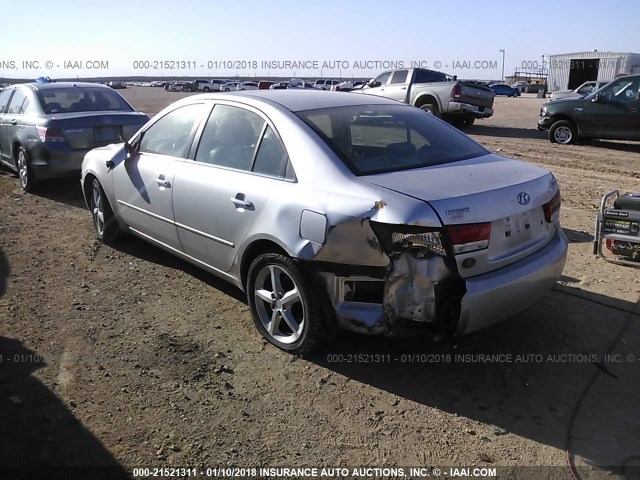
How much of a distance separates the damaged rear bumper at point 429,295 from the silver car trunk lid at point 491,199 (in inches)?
3.3

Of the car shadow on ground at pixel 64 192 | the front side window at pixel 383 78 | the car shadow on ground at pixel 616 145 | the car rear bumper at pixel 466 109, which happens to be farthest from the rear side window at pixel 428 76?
the car shadow on ground at pixel 64 192

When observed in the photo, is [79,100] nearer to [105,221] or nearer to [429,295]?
[105,221]

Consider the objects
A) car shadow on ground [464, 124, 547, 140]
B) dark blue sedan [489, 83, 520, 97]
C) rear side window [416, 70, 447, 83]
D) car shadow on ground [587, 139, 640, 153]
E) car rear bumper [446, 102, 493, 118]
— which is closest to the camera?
car shadow on ground [587, 139, 640, 153]

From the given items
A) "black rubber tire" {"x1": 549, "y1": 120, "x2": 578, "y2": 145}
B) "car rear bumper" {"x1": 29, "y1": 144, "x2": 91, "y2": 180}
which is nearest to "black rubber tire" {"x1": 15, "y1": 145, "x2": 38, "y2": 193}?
"car rear bumper" {"x1": 29, "y1": 144, "x2": 91, "y2": 180}

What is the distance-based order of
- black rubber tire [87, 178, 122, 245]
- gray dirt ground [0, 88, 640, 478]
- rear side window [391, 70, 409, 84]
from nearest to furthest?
gray dirt ground [0, 88, 640, 478] → black rubber tire [87, 178, 122, 245] → rear side window [391, 70, 409, 84]

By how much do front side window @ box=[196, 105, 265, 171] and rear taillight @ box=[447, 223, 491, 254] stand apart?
5.19ft

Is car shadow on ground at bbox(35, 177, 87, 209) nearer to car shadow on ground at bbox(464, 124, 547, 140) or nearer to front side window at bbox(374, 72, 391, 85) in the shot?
car shadow on ground at bbox(464, 124, 547, 140)

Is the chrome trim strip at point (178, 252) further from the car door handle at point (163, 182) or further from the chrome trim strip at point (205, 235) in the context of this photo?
the car door handle at point (163, 182)

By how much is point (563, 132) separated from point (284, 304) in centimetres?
1209

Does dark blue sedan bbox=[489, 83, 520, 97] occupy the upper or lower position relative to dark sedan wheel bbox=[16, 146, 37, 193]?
upper

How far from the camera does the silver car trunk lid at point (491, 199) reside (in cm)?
311

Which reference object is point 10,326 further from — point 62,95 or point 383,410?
point 62,95

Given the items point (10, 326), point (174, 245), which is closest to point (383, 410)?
point (174, 245)

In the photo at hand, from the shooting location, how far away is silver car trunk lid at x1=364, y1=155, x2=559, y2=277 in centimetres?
311
